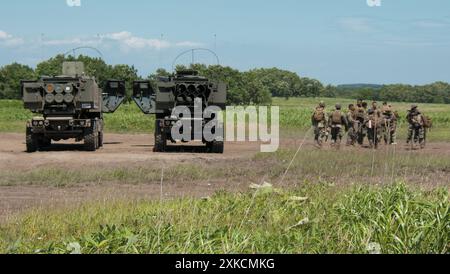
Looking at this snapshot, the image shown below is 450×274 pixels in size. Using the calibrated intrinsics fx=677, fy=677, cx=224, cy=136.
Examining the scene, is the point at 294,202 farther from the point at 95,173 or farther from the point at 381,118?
the point at 381,118

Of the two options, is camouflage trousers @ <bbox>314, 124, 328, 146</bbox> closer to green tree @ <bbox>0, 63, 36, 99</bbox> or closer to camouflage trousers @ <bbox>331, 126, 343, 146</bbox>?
camouflage trousers @ <bbox>331, 126, 343, 146</bbox>

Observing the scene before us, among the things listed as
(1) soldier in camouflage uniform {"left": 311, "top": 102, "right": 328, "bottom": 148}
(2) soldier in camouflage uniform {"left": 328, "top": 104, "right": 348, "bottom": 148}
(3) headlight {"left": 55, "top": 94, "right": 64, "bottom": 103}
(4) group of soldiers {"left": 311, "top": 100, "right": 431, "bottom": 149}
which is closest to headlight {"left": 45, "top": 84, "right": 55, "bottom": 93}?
(3) headlight {"left": 55, "top": 94, "right": 64, "bottom": 103}

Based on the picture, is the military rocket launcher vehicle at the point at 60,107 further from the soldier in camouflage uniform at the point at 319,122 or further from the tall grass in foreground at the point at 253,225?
the tall grass in foreground at the point at 253,225

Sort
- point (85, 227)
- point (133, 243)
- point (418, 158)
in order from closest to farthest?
point (133, 243) < point (85, 227) < point (418, 158)

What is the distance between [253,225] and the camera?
680 cm

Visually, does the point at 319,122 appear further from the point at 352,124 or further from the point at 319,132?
the point at 352,124

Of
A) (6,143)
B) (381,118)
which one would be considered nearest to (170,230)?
(381,118)

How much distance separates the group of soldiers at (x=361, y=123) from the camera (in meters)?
22.1

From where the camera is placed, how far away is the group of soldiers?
22109 mm

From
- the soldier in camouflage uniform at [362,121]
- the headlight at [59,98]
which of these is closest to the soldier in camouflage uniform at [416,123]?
the soldier in camouflage uniform at [362,121]

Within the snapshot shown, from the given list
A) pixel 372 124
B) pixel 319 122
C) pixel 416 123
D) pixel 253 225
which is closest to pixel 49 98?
pixel 319 122

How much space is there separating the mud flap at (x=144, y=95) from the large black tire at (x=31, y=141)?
376 cm

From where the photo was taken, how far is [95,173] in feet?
44.9
